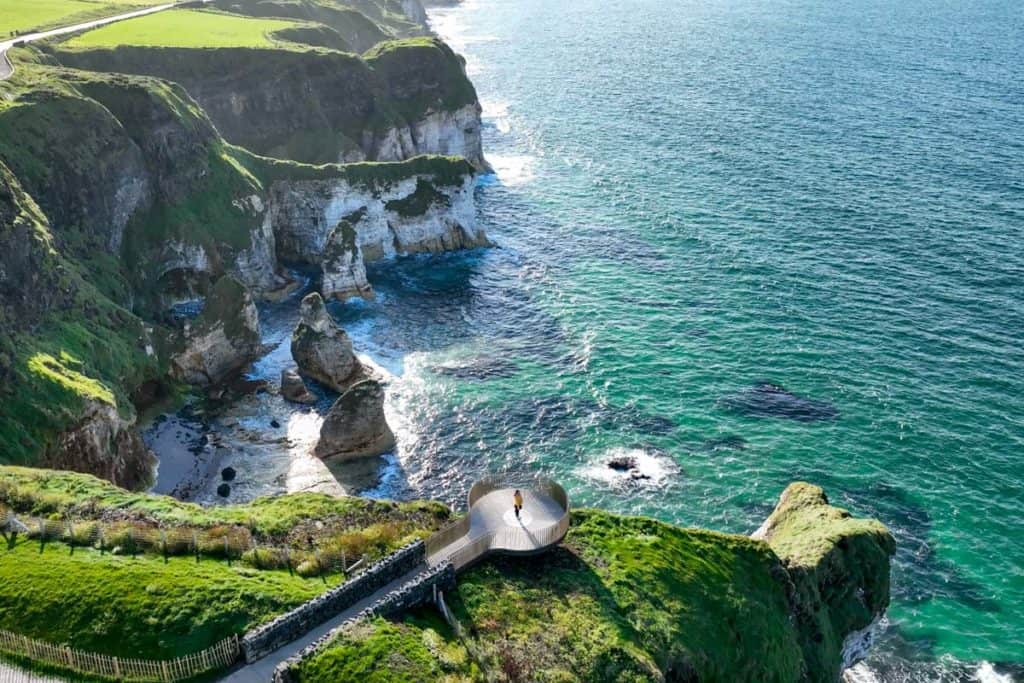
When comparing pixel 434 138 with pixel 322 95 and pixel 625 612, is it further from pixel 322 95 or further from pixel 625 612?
pixel 625 612

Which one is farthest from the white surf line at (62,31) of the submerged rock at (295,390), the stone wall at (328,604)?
the stone wall at (328,604)

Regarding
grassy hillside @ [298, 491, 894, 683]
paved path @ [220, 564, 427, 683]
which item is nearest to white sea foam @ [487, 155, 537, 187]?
grassy hillside @ [298, 491, 894, 683]

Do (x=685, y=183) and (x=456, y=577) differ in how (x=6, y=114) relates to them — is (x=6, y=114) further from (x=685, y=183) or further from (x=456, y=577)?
(x=685, y=183)

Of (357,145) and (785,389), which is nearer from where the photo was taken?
(785,389)

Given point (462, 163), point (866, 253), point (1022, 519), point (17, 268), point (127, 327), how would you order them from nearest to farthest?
point (1022, 519)
point (17, 268)
point (127, 327)
point (866, 253)
point (462, 163)

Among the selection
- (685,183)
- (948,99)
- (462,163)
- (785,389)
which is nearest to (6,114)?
(462,163)
